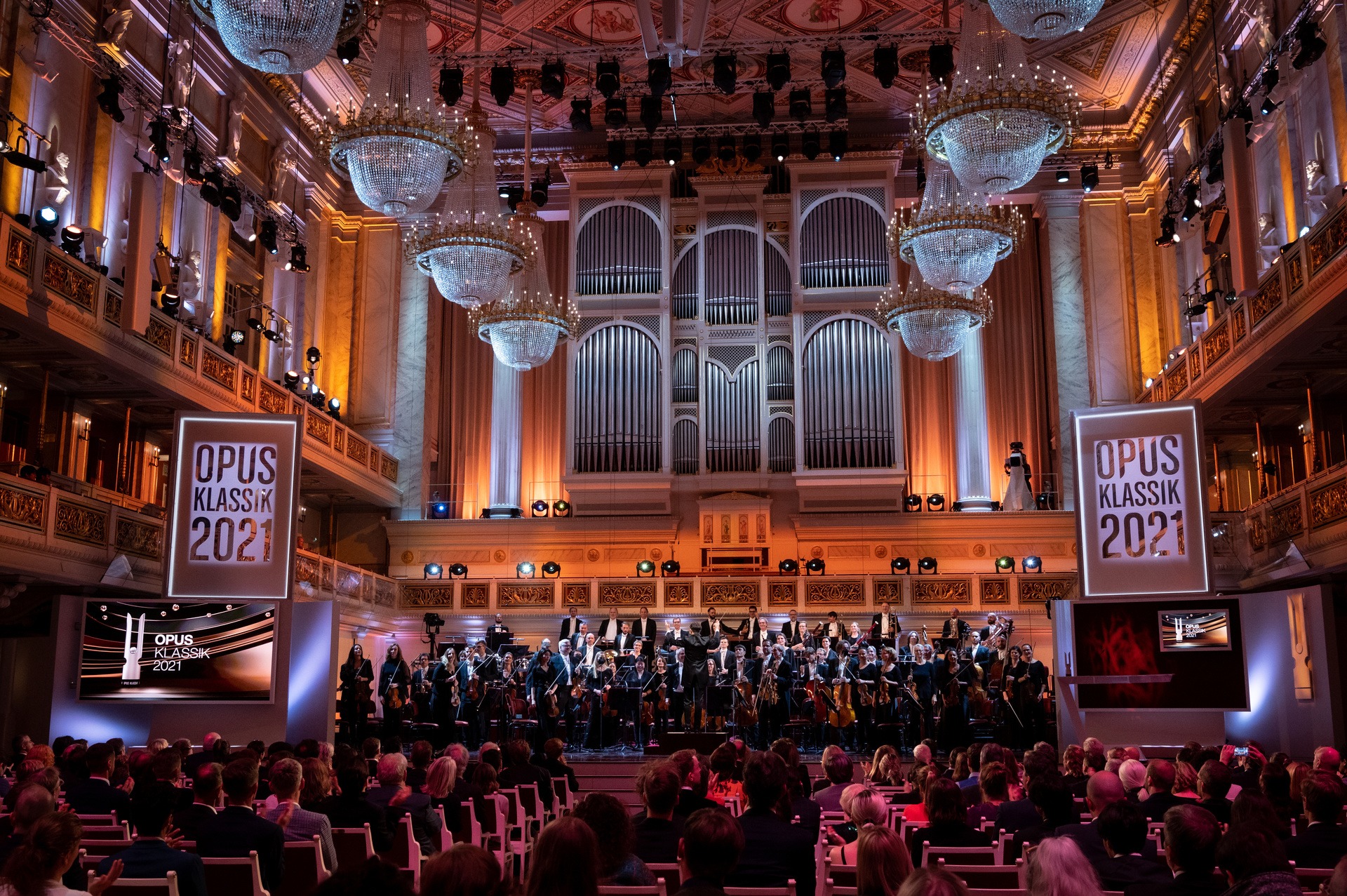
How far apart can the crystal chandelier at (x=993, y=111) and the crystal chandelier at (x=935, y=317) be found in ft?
12.0

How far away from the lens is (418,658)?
14219 millimetres

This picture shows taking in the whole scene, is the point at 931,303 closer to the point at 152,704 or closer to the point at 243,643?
the point at 243,643

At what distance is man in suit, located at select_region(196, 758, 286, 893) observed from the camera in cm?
438

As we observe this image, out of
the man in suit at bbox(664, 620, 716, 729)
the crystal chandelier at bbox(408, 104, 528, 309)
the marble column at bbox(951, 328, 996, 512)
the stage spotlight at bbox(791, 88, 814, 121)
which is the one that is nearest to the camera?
the crystal chandelier at bbox(408, 104, 528, 309)

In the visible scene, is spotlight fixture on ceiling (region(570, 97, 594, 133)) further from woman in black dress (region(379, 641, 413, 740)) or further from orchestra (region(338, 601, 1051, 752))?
woman in black dress (region(379, 641, 413, 740))

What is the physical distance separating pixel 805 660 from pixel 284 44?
859 cm

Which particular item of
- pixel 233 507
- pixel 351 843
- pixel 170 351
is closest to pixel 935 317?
pixel 233 507

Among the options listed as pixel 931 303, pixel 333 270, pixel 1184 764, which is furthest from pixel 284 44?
pixel 333 270

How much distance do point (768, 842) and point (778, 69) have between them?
1333cm

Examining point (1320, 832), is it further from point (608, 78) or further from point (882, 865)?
point (608, 78)

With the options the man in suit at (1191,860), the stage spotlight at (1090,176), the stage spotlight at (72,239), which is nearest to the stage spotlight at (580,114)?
the stage spotlight at (72,239)

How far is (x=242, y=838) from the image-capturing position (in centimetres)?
439

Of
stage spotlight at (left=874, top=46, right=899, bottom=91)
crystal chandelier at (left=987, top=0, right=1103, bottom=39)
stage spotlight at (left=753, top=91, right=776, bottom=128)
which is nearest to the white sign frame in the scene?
crystal chandelier at (left=987, top=0, right=1103, bottom=39)

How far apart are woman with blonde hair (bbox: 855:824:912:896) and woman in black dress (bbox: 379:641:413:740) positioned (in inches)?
455
